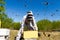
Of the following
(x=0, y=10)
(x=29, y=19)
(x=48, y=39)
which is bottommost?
(x=48, y=39)

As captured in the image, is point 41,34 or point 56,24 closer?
point 41,34

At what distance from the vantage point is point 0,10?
71.9 ft

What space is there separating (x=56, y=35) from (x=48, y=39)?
0.51 meters

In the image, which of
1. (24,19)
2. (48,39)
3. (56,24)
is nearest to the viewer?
(24,19)

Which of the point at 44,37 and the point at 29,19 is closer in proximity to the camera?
the point at 29,19

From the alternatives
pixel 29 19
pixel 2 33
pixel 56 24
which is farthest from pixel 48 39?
pixel 56 24

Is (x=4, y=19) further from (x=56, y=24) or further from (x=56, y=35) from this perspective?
(x=56, y=35)

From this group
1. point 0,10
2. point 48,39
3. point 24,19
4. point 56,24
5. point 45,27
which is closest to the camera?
point 24,19

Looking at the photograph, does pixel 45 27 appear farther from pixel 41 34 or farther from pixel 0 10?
pixel 0 10

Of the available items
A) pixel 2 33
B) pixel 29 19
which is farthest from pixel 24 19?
pixel 2 33

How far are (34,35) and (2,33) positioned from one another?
5.88 feet

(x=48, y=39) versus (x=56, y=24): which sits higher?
(x=56, y=24)

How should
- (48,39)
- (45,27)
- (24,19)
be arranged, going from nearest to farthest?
(24,19), (48,39), (45,27)

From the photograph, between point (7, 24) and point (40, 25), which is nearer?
point (40, 25)
